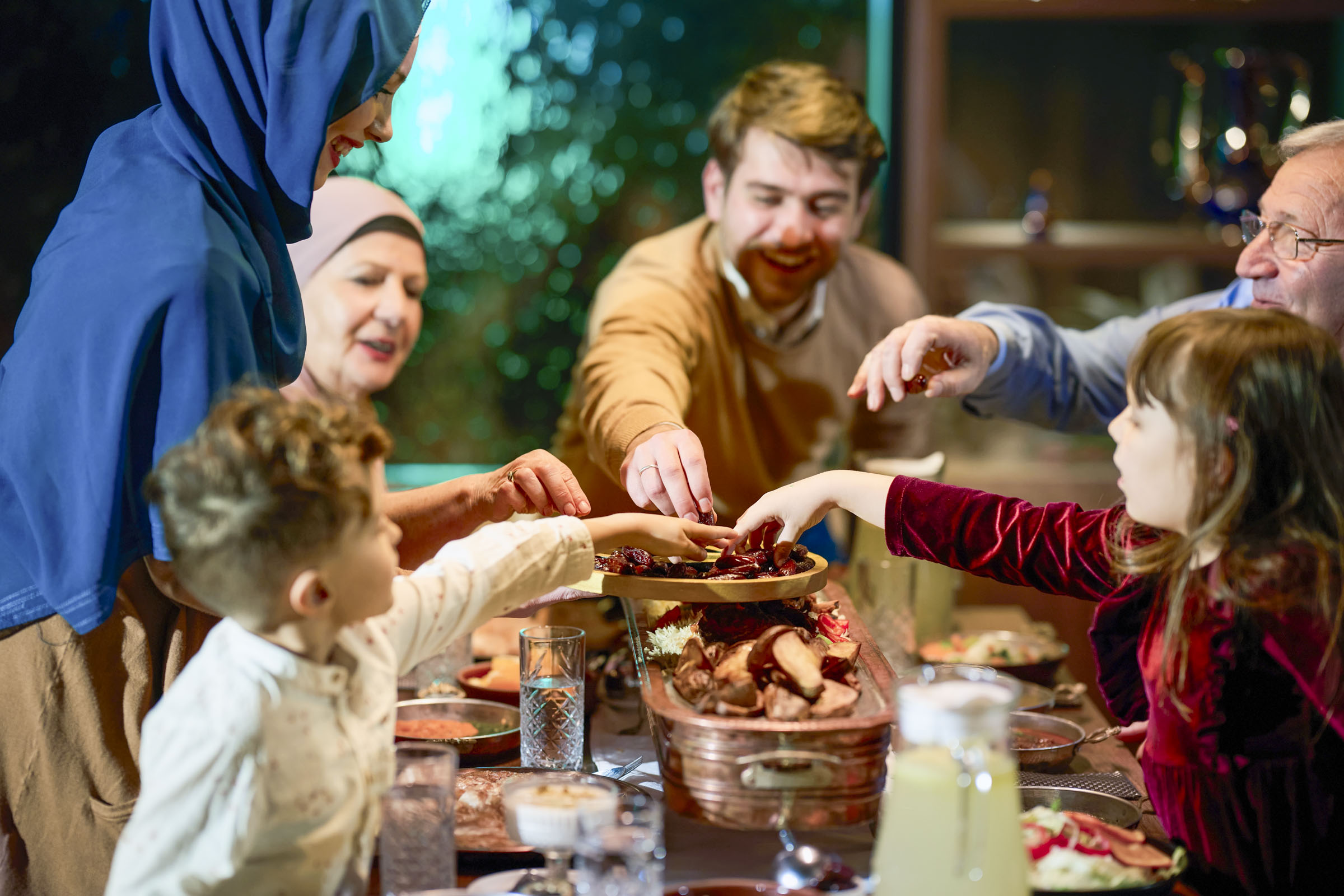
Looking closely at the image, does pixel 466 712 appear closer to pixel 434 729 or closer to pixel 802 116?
pixel 434 729

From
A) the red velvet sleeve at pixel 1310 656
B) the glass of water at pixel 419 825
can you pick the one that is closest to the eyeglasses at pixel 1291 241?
the red velvet sleeve at pixel 1310 656

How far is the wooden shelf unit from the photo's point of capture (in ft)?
9.86

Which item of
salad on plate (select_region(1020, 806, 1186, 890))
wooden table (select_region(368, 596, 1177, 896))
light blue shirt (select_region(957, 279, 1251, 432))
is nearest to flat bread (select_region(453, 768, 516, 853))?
wooden table (select_region(368, 596, 1177, 896))

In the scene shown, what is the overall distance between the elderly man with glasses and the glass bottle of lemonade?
2.58ft

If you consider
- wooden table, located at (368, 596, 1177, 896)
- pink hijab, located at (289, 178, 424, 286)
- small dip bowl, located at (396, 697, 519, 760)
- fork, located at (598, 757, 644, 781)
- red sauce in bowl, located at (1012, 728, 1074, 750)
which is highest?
pink hijab, located at (289, 178, 424, 286)

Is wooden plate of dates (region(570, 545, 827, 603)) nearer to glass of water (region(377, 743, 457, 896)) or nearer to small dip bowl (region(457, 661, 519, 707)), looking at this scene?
glass of water (region(377, 743, 457, 896))

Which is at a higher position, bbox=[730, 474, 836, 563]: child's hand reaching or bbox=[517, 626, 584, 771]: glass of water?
bbox=[730, 474, 836, 563]: child's hand reaching

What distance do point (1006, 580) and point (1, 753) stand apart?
1.30m

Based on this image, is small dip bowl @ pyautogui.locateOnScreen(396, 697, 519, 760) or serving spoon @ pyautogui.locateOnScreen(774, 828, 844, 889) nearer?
serving spoon @ pyautogui.locateOnScreen(774, 828, 844, 889)

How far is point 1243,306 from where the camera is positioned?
5.36 ft

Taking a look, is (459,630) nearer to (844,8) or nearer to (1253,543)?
(1253,543)

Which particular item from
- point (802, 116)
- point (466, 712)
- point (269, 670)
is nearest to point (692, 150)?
point (802, 116)

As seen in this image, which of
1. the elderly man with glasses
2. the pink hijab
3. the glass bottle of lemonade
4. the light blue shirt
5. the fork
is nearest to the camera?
the glass bottle of lemonade

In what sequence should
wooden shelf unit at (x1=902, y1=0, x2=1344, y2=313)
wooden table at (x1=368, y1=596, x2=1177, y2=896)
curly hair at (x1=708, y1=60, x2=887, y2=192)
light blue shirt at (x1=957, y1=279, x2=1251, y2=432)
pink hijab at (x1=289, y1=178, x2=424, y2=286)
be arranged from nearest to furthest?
1. wooden table at (x1=368, y1=596, x2=1177, y2=896)
2. light blue shirt at (x1=957, y1=279, x2=1251, y2=432)
3. pink hijab at (x1=289, y1=178, x2=424, y2=286)
4. curly hair at (x1=708, y1=60, x2=887, y2=192)
5. wooden shelf unit at (x1=902, y1=0, x2=1344, y2=313)
